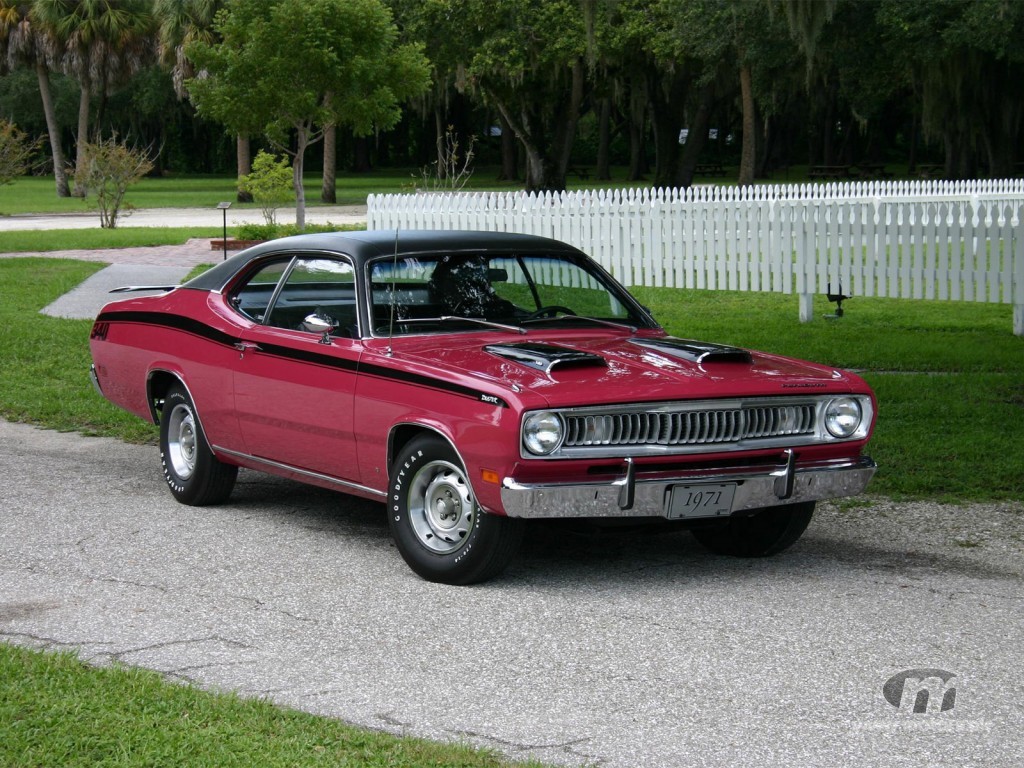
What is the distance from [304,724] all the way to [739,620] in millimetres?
1968

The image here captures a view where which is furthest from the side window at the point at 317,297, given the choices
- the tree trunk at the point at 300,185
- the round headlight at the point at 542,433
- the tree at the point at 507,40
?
the tree at the point at 507,40

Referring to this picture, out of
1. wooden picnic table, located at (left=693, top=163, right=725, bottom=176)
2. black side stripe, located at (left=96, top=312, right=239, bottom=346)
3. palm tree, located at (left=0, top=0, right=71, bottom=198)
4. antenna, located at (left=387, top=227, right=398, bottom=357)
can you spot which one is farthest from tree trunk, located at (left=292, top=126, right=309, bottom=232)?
wooden picnic table, located at (left=693, top=163, right=725, bottom=176)

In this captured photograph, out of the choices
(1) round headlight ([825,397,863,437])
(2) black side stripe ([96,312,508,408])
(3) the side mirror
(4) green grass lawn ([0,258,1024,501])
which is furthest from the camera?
(4) green grass lawn ([0,258,1024,501])

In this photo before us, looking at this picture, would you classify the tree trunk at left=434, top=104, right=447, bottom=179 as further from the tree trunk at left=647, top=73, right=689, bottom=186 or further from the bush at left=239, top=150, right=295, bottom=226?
the tree trunk at left=647, top=73, right=689, bottom=186

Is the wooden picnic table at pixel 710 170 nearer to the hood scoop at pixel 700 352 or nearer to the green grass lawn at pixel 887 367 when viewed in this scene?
the green grass lawn at pixel 887 367

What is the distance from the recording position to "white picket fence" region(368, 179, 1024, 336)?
1501 cm

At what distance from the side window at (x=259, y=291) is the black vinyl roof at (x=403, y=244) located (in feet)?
0.26

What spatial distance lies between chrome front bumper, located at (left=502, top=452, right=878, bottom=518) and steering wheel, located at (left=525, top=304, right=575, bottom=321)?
1.55m

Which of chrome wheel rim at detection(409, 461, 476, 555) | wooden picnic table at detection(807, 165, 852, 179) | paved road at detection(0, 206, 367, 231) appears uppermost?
wooden picnic table at detection(807, 165, 852, 179)

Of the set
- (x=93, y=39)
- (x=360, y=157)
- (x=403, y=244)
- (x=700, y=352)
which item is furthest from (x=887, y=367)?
(x=360, y=157)

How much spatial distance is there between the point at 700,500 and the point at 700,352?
32.6 inches

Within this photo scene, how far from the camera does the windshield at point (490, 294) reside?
6895 millimetres

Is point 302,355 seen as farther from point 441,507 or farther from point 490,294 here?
point 441,507

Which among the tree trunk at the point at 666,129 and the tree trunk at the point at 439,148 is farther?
the tree trunk at the point at 666,129
